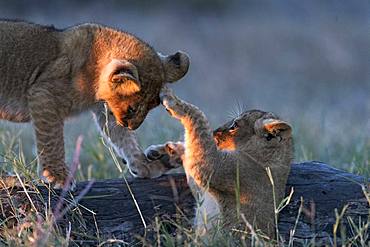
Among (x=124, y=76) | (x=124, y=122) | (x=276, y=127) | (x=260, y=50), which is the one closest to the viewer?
(x=276, y=127)

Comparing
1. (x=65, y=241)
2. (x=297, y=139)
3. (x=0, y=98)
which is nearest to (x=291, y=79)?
(x=297, y=139)

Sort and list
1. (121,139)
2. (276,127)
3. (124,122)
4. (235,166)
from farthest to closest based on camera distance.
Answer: (121,139)
(124,122)
(276,127)
(235,166)

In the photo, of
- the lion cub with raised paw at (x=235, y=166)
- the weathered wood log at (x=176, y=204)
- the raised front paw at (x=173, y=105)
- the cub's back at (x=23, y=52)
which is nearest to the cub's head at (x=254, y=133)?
the lion cub with raised paw at (x=235, y=166)

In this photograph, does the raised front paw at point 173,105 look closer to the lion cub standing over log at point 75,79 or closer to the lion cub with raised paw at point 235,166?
the lion cub with raised paw at point 235,166

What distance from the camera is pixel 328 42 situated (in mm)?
17953

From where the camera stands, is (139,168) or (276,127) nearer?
(276,127)

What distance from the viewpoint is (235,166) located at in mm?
5805

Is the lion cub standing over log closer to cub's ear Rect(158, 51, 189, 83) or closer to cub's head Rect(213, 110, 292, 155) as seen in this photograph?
cub's ear Rect(158, 51, 189, 83)

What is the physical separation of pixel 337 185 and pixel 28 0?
14746mm

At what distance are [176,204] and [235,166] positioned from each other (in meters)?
0.40

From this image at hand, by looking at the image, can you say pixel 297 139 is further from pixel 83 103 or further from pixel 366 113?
pixel 366 113

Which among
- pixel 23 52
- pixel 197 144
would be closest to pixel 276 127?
pixel 197 144

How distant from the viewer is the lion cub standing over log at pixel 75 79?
6430 mm

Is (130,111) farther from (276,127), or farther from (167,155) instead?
(276,127)
